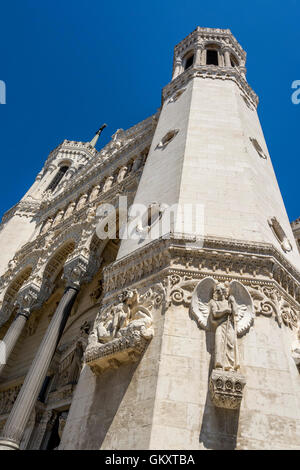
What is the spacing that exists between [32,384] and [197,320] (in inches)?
245

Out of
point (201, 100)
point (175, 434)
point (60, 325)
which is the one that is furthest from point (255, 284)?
point (201, 100)

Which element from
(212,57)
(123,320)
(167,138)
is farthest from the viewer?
(212,57)

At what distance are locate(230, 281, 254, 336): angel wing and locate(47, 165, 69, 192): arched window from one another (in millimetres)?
24326

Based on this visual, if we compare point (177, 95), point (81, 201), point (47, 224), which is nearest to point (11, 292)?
point (47, 224)

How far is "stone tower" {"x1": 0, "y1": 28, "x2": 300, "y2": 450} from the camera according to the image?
4.68 meters

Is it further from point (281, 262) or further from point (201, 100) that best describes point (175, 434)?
point (201, 100)

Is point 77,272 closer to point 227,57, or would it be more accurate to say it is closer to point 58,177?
point 227,57

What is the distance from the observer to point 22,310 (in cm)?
1409

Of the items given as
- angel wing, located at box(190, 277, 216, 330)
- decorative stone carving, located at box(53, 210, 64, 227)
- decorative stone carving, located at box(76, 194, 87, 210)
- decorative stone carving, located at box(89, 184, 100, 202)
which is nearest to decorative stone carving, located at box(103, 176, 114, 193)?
decorative stone carving, located at box(89, 184, 100, 202)

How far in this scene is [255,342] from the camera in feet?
17.9

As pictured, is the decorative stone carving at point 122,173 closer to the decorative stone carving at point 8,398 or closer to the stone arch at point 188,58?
the stone arch at point 188,58

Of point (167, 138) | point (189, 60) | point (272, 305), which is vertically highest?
point (189, 60)

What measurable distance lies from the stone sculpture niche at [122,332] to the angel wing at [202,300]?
78 cm

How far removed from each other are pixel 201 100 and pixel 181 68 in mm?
6556
